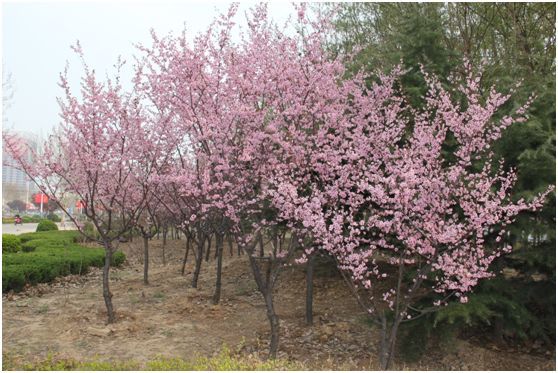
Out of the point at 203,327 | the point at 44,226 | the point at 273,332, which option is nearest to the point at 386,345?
the point at 273,332

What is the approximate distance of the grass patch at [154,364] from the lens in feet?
17.7

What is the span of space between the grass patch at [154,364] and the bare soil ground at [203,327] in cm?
36

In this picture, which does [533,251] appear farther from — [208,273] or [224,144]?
[208,273]

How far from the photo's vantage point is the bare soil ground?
716 centimetres

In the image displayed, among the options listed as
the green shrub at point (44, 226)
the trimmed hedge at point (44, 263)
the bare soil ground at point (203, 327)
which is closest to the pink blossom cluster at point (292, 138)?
the bare soil ground at point (203, 327)

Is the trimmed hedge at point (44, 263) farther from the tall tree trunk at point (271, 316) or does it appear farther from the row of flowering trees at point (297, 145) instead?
the tall tree trunk at point (271, 316)

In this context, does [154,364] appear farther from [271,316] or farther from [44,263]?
[44,263]

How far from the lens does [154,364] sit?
5.91 m

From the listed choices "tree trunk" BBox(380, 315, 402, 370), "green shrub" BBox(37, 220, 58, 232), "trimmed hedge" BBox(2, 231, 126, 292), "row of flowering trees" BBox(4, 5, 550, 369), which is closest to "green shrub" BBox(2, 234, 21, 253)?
"trimmed hedge" BBox(2, 231, 126, 292)

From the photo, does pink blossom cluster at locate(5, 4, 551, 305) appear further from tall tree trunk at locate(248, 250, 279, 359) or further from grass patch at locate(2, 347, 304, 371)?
grass patch at locate(2, 347, 304, 371)

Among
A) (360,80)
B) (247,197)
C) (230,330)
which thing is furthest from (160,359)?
(360,80)

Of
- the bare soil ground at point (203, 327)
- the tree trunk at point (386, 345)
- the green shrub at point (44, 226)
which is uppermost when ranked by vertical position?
the green shrub at point (44, 226)

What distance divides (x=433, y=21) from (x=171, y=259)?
11766 millimetres

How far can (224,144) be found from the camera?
7215mm
